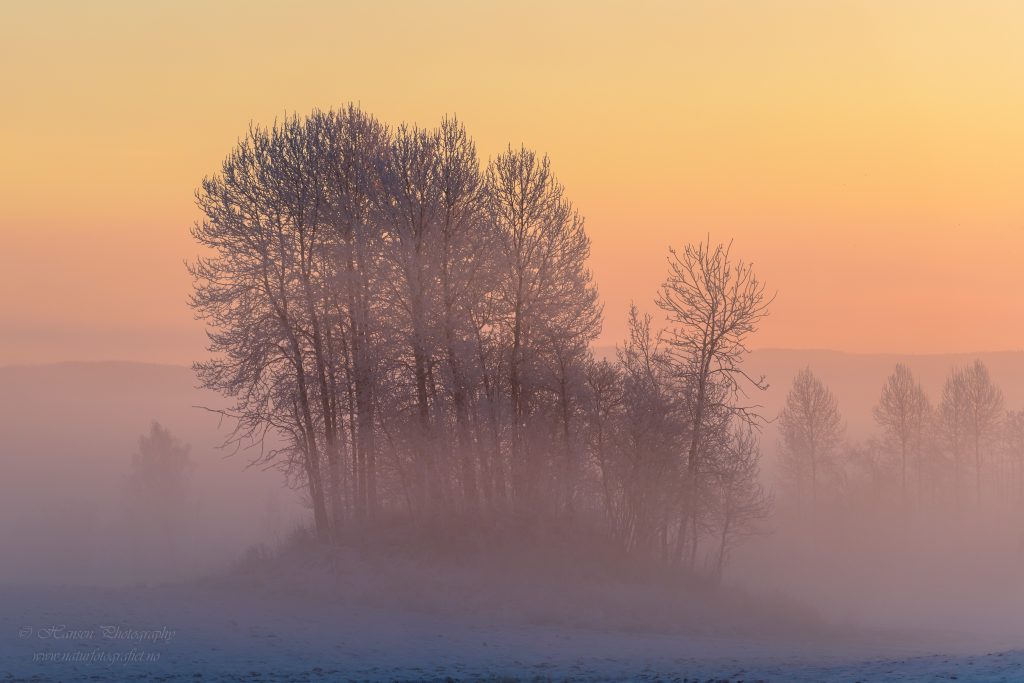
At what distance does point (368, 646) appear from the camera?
2064 cm

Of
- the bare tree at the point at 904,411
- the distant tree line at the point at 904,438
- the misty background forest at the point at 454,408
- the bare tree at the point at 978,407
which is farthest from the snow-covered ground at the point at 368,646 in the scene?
the bare tree at the point at 978,407

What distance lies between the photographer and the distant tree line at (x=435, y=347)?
3067cm

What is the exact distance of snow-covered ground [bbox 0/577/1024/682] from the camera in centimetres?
1714

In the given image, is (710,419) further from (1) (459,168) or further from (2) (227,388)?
(2) (227,388)

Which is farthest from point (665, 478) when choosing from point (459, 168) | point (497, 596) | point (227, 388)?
point (227, 388)

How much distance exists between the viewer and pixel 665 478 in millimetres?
34750

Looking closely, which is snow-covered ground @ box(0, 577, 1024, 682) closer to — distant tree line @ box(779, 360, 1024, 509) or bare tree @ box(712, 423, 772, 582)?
bare tree @ box(712, 423, 772, 582)

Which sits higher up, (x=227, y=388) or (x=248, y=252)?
(x=248, y=252)

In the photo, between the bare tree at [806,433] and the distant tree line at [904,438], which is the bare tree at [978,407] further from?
the bare tree at [806,433]

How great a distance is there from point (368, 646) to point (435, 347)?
1268cm

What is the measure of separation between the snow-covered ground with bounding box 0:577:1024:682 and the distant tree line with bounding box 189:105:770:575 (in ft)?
18.7

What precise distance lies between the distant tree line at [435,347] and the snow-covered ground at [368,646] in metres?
5.70

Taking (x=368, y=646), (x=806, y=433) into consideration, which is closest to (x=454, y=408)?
(x=368, y=646)

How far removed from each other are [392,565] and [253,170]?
1290 cm
